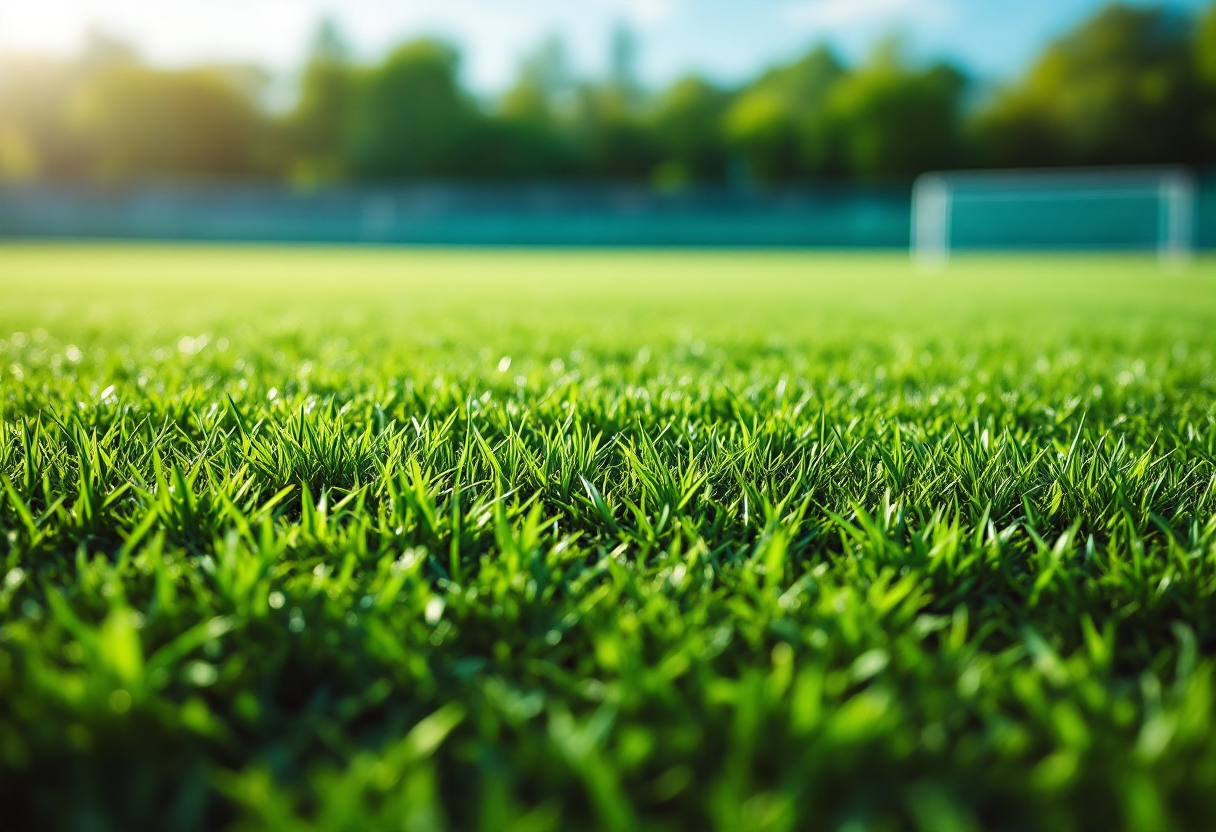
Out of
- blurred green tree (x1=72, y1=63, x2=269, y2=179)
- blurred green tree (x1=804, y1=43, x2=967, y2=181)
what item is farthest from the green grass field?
blurred green tree (x1=72, y1=63, x2=269, y2=179)

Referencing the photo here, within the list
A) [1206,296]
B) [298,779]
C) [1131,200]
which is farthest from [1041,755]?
[1131,200]

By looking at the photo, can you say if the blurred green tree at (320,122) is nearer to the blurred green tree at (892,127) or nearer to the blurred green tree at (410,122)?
the blurred green tree at (410,122)

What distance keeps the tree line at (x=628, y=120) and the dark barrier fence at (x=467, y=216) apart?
1267 centimetres

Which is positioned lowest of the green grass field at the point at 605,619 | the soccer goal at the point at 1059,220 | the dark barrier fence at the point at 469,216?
the green grass field at the point at 605,619

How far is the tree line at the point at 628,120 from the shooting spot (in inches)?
1784

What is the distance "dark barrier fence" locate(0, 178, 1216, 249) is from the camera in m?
36.7

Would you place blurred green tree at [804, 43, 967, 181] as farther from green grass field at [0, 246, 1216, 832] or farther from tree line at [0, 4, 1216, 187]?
Result: green grass field at [0, 246, 1216, 832]

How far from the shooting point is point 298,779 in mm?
795

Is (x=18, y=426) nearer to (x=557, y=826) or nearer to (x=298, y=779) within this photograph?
(x=298, y=779)

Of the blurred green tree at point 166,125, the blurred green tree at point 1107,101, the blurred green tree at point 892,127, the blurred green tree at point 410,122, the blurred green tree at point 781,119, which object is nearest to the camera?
the blurred green tree at point 1107,101

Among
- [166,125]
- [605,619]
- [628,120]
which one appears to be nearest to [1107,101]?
[628,120]

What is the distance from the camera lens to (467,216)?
37.8 metres

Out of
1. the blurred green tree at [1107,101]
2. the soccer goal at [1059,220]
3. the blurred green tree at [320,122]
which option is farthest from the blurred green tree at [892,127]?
the blurred green tree at [320,122]

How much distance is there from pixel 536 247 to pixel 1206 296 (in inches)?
1231
